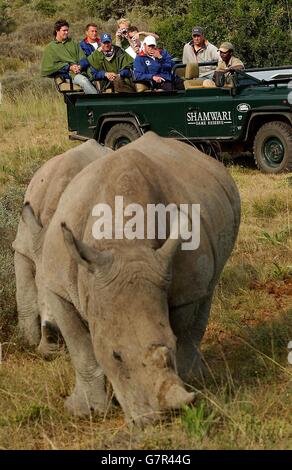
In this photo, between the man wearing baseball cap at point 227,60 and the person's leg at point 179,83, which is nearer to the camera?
the man wearing baseball cap at point 227,60

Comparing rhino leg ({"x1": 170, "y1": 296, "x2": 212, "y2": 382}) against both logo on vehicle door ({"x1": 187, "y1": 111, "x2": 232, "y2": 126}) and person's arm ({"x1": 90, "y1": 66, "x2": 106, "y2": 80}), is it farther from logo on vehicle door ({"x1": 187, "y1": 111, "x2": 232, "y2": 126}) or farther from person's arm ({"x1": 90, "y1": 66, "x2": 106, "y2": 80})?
person's arm ({"x1": 90, "y1": 66, "x2": 106, "y2": 80})

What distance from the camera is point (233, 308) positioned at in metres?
8.20

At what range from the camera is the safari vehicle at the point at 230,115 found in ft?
46.7

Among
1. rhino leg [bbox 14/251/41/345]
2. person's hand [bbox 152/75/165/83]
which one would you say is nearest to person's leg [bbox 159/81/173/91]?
person's hand [bbox 152/75/165/83]

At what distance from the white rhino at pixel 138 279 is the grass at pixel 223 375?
0.22 metres

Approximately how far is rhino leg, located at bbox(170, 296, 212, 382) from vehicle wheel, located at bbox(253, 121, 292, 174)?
8.49 metres

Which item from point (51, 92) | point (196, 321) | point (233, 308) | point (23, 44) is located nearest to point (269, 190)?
point (233, 308)

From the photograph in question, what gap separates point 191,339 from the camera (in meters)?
5.93

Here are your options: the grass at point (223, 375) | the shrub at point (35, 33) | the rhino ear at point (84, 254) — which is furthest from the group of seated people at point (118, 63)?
the shrub at point (35, 33)

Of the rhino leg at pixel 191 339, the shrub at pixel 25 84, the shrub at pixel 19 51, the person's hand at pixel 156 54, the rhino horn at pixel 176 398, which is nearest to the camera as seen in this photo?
the rhino horn at pixel 176 398

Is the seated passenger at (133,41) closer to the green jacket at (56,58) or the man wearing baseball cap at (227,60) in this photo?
the green jacket at (56,58)

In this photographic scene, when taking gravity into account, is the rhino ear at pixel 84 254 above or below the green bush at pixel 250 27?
below

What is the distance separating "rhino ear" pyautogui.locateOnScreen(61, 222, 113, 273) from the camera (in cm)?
472

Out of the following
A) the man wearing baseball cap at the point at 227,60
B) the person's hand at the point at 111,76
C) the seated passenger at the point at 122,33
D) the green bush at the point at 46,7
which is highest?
the green bush at the point at 46,7
